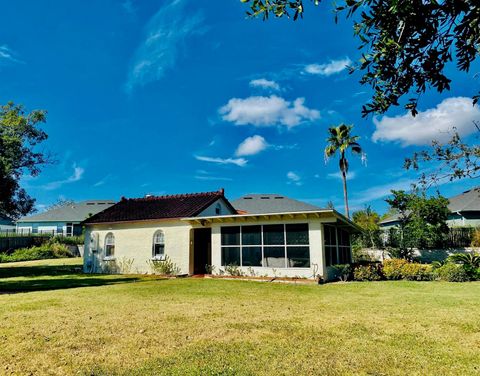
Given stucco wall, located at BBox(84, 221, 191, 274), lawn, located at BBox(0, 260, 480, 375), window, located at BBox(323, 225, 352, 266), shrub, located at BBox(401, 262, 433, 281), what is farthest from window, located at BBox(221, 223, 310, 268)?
shrub, located at BBox(401, 262, 433, 281)

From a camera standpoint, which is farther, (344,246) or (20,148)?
(20,148)

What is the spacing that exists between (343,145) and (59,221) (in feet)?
131

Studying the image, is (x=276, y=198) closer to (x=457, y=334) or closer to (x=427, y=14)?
(x=457, y=334)

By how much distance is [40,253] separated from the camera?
32938 millimetres

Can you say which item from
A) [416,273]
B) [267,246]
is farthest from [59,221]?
[416,273]

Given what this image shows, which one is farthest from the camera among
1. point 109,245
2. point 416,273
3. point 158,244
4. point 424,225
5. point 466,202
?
point 466,202

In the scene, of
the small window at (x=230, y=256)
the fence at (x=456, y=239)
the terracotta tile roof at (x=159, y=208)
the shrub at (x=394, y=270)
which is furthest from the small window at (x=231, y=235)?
the fence at (x=456, y=239)

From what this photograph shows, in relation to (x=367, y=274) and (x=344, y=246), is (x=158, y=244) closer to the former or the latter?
(x=344, y=246)

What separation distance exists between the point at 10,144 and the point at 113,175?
28.1 metres

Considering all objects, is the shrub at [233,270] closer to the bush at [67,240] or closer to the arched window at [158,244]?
the arched window at [158,244]

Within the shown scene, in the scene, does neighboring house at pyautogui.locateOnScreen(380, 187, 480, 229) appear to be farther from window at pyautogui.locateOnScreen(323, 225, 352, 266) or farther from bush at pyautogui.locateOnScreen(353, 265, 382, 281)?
bush at pyautogui.locateOnScreen(353, 265, 382, 281)

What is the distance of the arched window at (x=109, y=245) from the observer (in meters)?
20.6

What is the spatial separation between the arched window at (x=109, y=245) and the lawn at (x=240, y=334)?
31.4 ft

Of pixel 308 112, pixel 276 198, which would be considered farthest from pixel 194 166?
pixel 308 112
